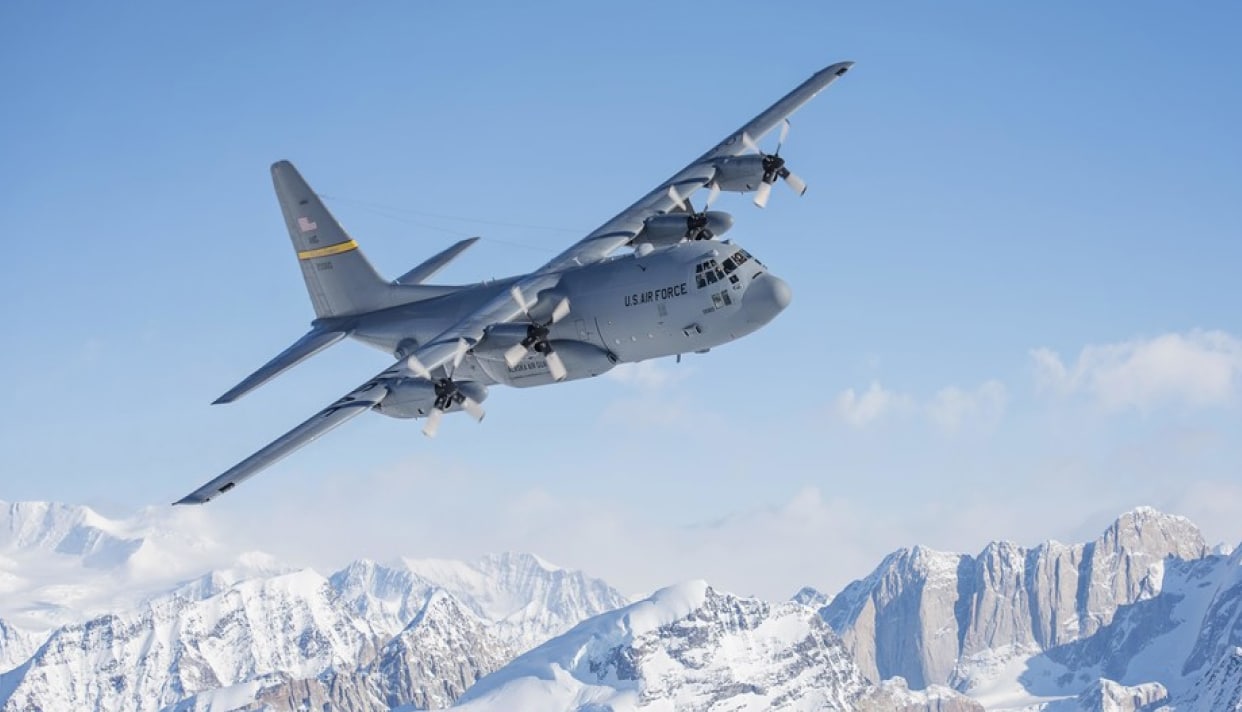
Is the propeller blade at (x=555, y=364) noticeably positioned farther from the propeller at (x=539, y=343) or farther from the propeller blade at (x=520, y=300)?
the propeller blade at (x=520, y=300)

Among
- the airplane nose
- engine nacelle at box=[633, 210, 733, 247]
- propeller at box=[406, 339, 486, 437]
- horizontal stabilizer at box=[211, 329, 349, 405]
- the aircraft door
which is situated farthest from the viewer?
engine nacelle at box=[633, 210, 733, 247]

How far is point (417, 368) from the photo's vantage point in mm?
64688

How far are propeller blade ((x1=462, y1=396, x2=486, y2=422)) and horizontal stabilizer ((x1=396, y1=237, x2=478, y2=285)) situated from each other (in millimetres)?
22243

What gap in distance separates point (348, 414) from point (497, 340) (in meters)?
8.86

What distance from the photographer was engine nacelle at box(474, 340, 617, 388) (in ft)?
229

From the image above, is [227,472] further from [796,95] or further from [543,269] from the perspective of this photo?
[796,95]

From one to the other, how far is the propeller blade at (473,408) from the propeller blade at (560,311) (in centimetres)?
710

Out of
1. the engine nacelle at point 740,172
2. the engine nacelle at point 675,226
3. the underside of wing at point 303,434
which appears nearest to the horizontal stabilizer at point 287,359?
the underside of wing at point 303,434

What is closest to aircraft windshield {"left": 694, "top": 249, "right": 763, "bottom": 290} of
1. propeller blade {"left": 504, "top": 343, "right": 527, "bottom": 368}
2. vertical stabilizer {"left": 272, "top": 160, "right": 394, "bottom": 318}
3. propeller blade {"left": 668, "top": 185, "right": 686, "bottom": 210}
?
propeller blade {"left": 504, "top": 343, "right": 527, "bottom": 368}

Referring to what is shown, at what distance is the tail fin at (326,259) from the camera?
85.2 meters

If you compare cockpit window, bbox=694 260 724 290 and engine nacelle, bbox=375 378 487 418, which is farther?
cockpit window, bbox=694 260 724 290

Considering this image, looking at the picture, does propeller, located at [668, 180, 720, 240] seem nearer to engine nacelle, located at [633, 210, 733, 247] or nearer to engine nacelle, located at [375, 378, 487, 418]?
engine nacelle, located at [633, 210, 733, 247]

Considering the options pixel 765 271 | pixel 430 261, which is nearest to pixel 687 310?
pixel 765 271

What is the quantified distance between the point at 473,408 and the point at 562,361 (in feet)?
21.1
